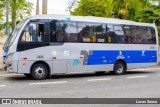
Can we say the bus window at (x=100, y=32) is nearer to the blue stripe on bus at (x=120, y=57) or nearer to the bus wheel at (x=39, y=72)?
the blue stripe on bus at (x=120, y=57)

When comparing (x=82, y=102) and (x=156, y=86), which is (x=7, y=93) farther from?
(x=156, y=86)

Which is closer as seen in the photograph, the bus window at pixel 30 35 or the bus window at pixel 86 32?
the bus window at pixel 30 35

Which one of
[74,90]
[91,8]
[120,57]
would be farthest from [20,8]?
[74,90]

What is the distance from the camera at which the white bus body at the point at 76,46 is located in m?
16.0

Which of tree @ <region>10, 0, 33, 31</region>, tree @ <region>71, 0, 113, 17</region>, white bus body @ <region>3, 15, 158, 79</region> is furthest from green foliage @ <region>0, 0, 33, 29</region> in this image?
white bus body @ <region>3, 15, 158, 79</region>

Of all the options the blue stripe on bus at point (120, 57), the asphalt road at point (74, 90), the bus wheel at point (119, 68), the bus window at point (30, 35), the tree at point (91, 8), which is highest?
the tree at point (91, 8)

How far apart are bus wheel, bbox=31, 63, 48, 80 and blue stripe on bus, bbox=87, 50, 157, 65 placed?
7.98ft

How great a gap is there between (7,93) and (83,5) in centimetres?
1944

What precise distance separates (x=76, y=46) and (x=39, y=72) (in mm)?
2229

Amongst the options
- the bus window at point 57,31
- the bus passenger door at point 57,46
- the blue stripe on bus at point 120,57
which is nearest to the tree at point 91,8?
the blue stripe on bus at point 120,57

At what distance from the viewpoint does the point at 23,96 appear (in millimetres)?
11398

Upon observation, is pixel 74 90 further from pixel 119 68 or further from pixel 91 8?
pixel 91 8

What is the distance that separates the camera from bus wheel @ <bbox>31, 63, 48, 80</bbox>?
1628 cm

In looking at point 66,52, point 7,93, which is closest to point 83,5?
point 66,52
